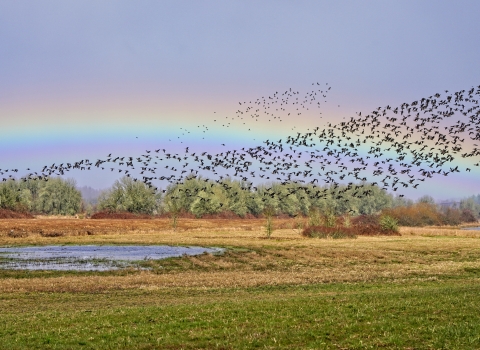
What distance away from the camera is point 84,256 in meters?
60.6

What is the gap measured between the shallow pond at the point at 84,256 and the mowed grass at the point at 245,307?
4323mm

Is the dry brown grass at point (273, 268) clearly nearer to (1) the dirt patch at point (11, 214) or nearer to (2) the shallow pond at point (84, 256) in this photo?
(2) the shallow pond at point (84, 256)

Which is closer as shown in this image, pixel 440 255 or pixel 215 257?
pixel 215 257

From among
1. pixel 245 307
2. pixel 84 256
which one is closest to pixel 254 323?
pixel 245 307

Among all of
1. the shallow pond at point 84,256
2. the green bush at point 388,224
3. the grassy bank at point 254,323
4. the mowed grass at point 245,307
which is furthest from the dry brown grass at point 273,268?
the green bush at point 388,224

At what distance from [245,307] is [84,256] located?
4008 centimetres

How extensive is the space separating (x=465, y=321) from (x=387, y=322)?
9.18ft

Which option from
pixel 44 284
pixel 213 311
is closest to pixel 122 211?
pixel 44 284

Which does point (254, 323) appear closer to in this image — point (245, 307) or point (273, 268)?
point (245, 307)

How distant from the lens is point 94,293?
3372cm

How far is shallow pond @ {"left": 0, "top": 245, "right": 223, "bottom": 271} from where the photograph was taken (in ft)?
166

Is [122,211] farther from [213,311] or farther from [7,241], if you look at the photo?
[213,311]

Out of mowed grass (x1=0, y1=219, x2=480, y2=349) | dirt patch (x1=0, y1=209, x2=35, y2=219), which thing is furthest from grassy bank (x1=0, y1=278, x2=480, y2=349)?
dirt patch (x1=0, y1=209, x2=35, y2=219)

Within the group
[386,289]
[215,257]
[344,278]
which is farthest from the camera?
[215,257]
